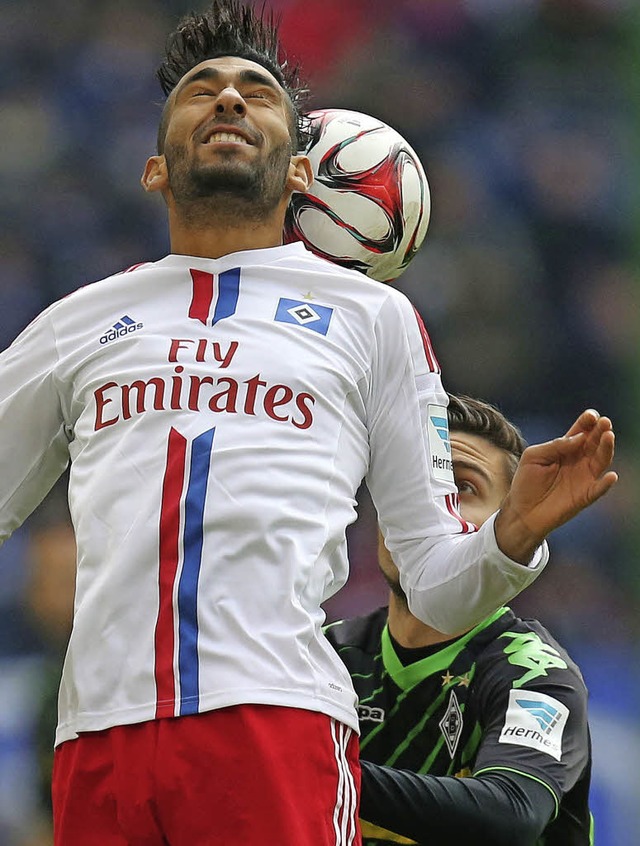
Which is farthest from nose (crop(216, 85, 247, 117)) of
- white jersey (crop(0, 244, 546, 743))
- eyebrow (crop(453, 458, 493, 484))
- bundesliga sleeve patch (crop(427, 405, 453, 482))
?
eyebrow (crop(453, 458, 493, 484))

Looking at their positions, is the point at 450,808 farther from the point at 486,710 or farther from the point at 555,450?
the point at 555,450

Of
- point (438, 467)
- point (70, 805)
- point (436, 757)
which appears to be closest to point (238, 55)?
point (438, 467)

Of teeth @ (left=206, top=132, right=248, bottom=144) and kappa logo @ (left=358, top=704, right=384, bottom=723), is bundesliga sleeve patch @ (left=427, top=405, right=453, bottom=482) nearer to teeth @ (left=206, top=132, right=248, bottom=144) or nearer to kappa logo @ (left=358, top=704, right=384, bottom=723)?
teeth @ (left=206, top=132, right=248, bottom=144)

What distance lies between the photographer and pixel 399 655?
3424mm

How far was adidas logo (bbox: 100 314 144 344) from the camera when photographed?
2.31m

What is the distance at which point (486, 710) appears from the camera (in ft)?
10.5

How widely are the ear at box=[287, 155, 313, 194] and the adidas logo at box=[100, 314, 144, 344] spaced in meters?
0.46

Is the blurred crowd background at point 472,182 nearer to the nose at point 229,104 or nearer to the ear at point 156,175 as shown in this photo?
the ear at point 156,175

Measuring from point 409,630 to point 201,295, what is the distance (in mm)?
1409

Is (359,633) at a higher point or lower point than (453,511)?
lower

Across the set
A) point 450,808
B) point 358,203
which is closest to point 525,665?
point 450,808

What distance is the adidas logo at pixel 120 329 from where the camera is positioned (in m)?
2.31

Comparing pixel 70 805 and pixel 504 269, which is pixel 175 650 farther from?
pixel 504 269

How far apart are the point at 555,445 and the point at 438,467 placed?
0.96ft
